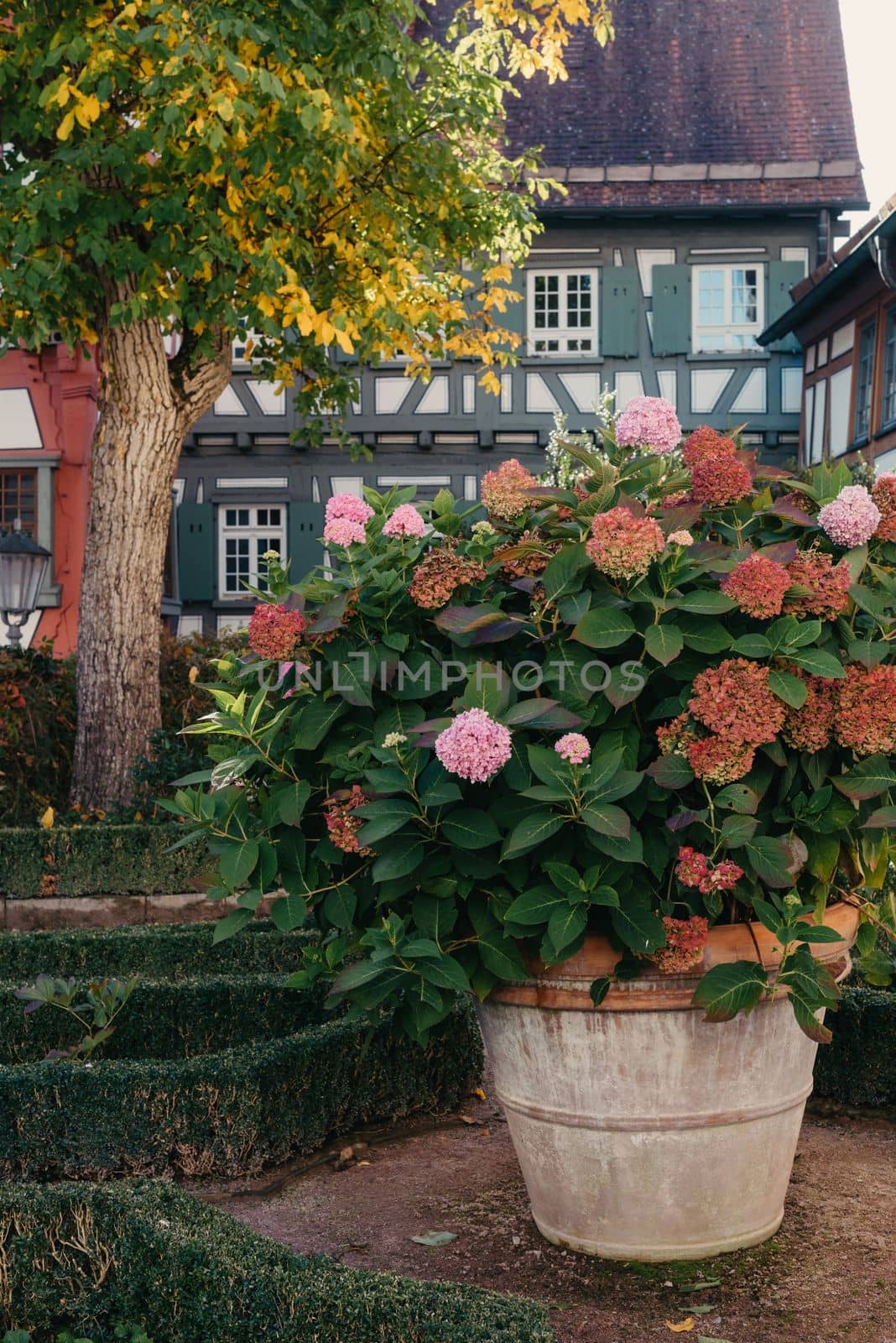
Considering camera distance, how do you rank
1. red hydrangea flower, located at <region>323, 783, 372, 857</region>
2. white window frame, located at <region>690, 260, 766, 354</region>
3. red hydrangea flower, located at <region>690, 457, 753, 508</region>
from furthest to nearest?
white window frame, located at <region>690, 260, 766, 354</region>, red hydrangea flower, located at <region>690, 457, 753, 508</region>, red hydrangea flower, located at <region>323, 783, 372, 857</region>

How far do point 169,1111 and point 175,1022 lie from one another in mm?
781

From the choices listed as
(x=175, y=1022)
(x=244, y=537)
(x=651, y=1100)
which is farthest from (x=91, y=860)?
(x=244, y=537)

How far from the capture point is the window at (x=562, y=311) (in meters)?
17.6

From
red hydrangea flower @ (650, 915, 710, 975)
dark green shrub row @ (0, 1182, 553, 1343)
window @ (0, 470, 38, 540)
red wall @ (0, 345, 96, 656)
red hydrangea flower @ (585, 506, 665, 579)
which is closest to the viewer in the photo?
dark green shrub row @ (0, 1182, 553, 1343)

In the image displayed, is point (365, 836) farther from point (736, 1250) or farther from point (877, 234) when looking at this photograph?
point (877, 234)

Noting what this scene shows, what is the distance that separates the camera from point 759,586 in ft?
9.73

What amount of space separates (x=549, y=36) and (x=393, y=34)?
238cm

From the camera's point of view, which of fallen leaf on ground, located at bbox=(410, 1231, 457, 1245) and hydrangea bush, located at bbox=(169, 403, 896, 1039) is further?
fallen leaf on ground, located at bbox=(410, 1231, 457, 1245)

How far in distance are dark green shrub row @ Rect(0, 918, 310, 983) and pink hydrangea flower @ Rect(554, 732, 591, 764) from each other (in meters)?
3.20

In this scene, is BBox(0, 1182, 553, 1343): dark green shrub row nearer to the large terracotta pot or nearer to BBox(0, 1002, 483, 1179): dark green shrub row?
the large terracotta pot

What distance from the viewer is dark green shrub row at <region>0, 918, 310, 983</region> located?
5926 mm

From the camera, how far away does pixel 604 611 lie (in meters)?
3.06

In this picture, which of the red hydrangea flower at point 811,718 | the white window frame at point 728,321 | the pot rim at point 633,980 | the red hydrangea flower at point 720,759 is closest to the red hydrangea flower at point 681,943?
the pot rim at point 633,980

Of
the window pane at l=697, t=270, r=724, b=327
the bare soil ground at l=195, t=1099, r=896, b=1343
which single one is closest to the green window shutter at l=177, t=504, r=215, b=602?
the window pane at l=697, t=270, r=724, b=327
